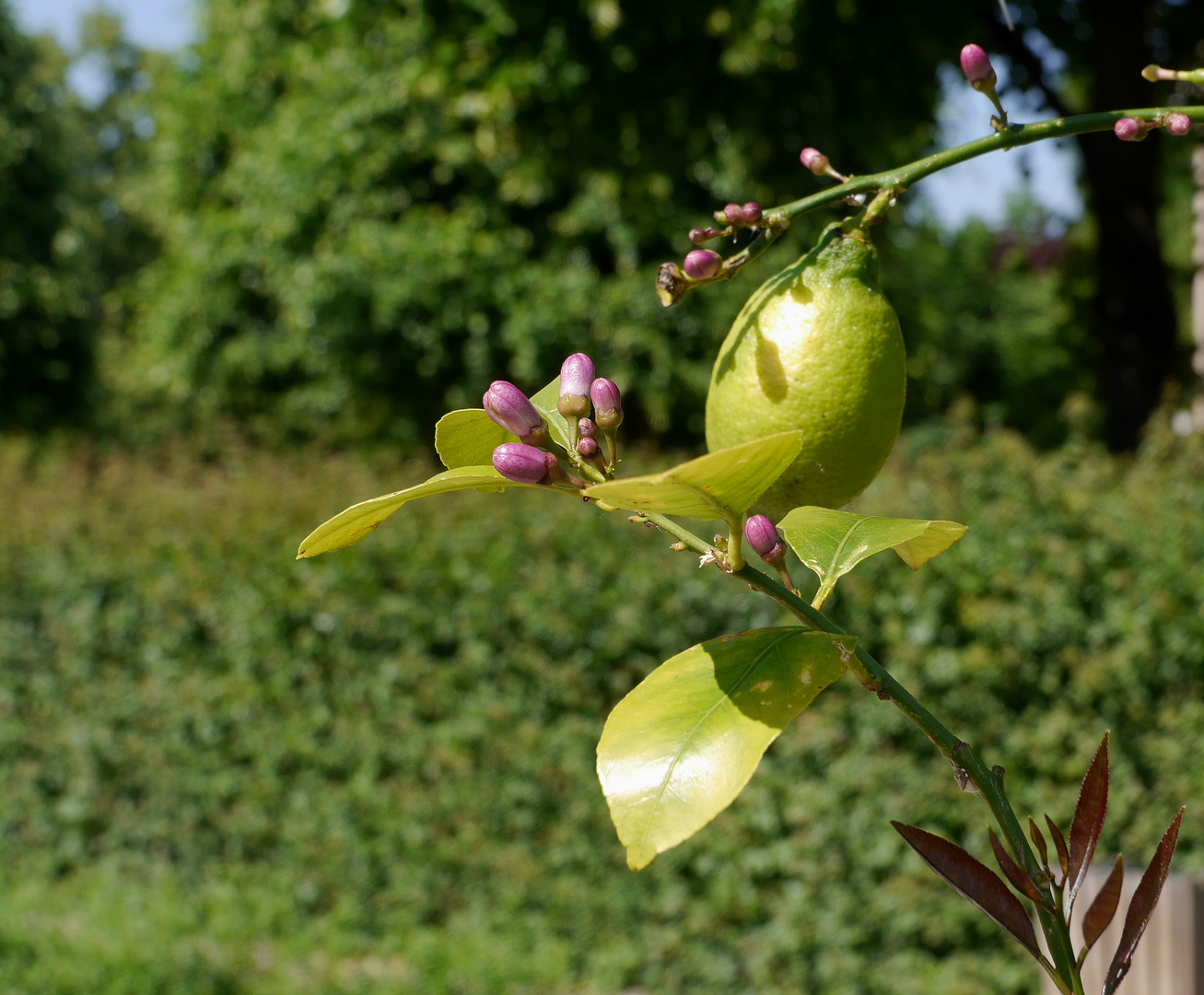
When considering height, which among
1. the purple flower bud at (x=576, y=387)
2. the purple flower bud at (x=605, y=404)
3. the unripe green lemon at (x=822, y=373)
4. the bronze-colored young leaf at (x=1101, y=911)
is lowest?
the bronze-colored young leaf at (x=1101, y=911)

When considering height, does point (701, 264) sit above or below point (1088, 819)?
above

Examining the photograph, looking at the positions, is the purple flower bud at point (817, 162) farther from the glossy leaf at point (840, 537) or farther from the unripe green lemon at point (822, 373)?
the glossy leaf at point (840, 537)

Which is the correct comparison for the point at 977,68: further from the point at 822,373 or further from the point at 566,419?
the point at 566,419

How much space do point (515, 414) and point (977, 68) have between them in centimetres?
35

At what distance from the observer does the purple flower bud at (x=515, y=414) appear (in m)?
0.56

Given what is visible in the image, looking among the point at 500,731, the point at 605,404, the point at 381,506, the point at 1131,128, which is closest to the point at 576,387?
the point at 605,404

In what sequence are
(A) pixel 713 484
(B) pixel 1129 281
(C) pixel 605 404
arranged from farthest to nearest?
(B) pixel 1129 281, (C) pixel 605 404, (A) pixel 713 484

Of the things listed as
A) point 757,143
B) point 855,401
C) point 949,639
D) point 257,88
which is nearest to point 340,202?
point 257,88

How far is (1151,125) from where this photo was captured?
0.61 meters

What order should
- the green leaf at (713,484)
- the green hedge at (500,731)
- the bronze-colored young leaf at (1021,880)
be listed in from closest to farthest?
1. the green leaf at (713,484)
2. the bronze-colored young leaf at (1021,880)
3. the green hedge at (500,731)

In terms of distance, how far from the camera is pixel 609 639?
385 cm

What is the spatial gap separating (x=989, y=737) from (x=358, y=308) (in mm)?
8000

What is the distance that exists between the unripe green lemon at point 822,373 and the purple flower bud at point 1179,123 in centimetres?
17

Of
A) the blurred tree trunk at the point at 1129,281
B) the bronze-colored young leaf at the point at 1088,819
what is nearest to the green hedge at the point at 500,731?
the blurred tree trunk at the point at 1129,281
